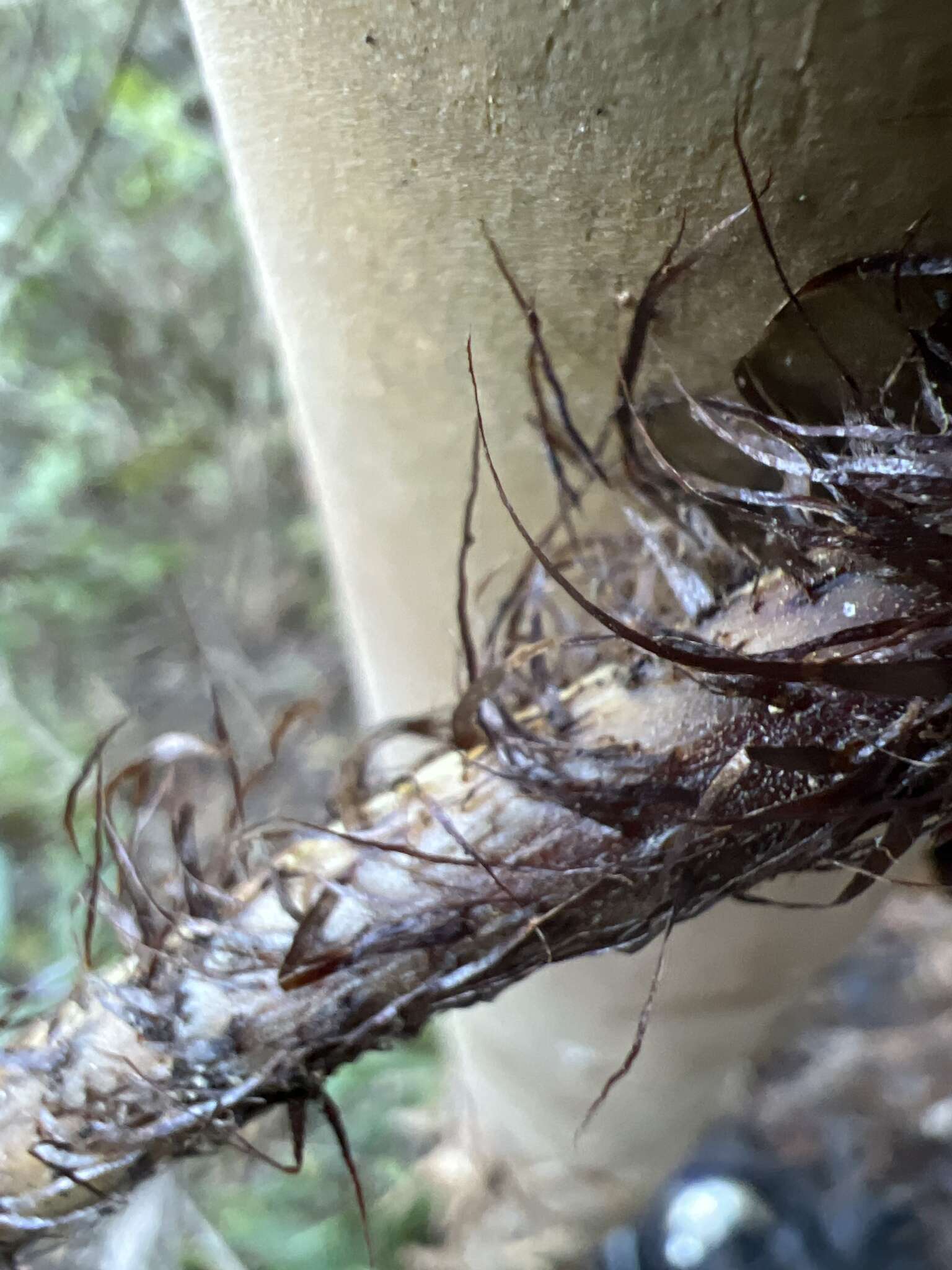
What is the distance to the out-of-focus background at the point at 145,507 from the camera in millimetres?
864

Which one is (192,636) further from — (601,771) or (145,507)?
(601,771)

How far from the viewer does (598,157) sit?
0.98 ft

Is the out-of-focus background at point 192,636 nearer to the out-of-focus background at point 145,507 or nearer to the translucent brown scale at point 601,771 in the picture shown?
the out-of-focus background at point 145,507

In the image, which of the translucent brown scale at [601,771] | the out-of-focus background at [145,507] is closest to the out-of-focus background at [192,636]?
the out-of-focus background at [145,507]

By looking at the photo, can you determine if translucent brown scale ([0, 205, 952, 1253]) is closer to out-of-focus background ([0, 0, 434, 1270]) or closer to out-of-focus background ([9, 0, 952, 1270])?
out-of-focus background ([9, 0, 952, 1270])

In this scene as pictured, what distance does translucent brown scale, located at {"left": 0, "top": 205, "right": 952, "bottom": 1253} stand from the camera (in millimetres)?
285

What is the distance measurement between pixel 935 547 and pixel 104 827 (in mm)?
337

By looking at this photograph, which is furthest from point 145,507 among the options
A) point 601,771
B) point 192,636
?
Answer: point 601,771

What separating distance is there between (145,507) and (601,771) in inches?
38.4

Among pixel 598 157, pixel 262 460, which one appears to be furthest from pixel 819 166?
pixel 262 460

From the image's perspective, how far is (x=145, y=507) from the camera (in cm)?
117

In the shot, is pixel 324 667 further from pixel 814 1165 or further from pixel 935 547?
pixel 935 547

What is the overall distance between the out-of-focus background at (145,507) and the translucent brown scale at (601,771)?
0.35m

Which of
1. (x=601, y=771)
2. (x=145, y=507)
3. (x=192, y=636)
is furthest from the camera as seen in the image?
(x=145, y=507)
